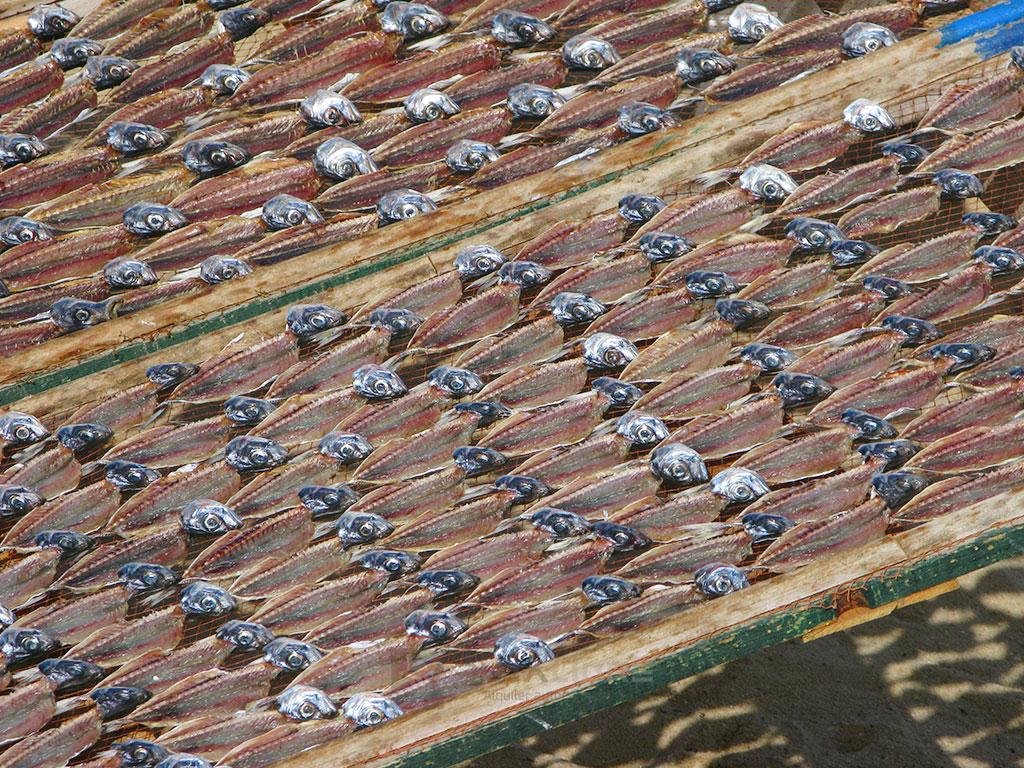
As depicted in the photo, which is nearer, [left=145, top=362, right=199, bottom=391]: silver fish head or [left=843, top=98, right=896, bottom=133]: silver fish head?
[left=843, top=98, right=896, bottom=133]: silver fish head

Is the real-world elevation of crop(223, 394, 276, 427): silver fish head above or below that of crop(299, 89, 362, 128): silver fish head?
below

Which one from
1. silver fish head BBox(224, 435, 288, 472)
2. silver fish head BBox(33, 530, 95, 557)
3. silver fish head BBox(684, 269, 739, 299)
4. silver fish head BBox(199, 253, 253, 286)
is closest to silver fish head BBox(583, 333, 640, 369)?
silver fish head BBox(684, 269, 739, 299)

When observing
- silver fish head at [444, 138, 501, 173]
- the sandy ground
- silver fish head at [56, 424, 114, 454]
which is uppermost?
silver fish head at [444, 138, 501, 173]

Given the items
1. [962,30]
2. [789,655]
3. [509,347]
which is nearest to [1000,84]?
[962,30]

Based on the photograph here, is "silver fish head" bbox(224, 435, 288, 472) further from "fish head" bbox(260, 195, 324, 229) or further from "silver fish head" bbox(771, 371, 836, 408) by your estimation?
"silver fish head" bbox(771, 371, 836, 408)

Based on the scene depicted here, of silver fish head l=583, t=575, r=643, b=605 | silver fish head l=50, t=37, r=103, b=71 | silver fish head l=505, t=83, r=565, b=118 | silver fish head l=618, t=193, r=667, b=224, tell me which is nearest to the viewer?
silver fish head l=583, t=575, r=643, b=605

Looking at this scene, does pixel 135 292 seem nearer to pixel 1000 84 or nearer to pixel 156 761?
pixel 156 761

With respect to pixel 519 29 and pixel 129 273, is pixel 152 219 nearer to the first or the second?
pixel 129 273

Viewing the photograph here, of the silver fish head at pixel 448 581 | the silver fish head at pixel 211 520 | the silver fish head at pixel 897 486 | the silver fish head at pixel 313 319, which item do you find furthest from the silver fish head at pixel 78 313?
the silver fish head at pixel 897 486
